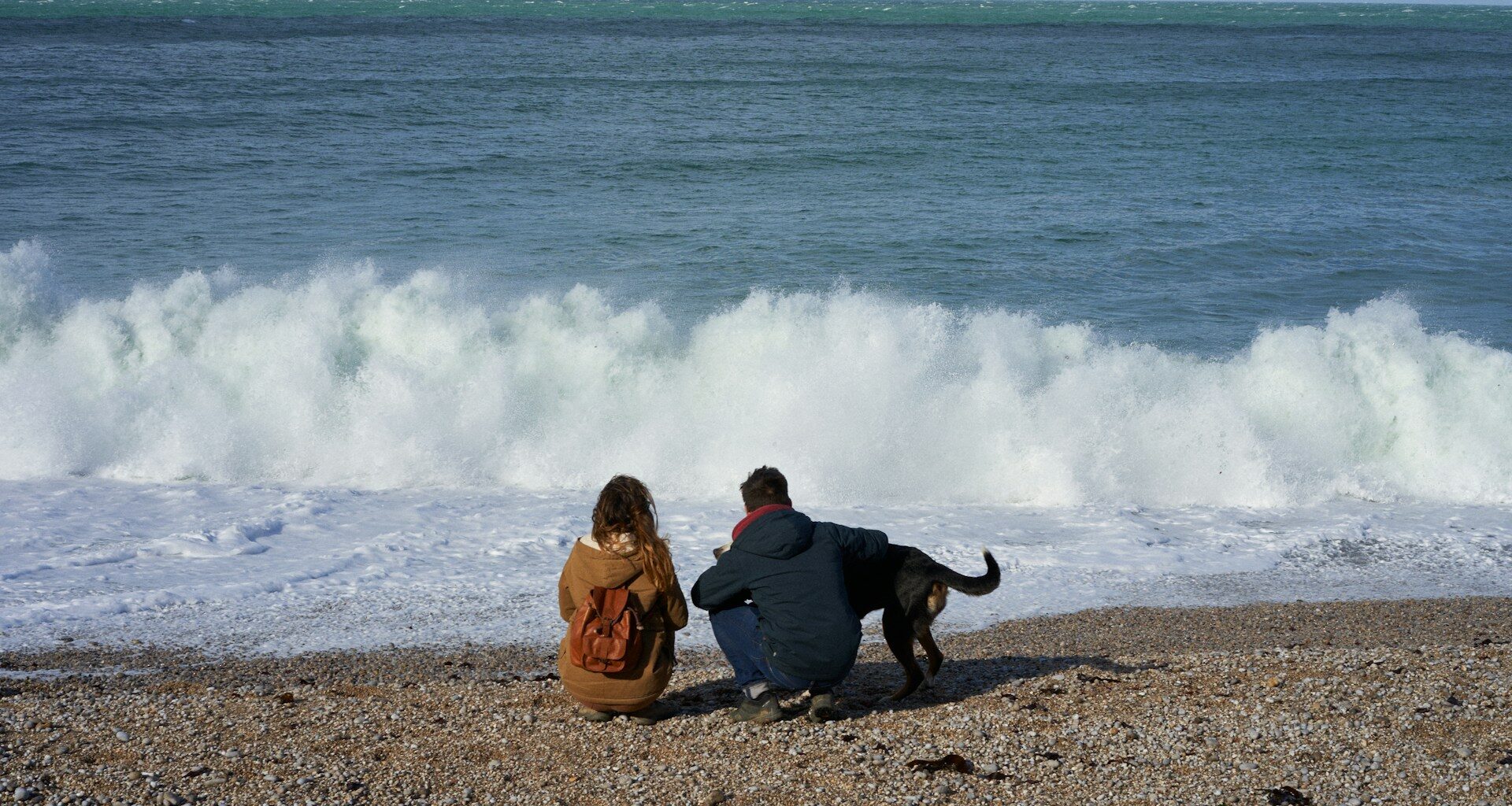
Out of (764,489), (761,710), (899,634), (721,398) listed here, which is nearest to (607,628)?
(761,710)

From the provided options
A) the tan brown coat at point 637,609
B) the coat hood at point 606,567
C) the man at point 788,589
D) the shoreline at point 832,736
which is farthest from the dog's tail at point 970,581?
the coat hood at point 606,567

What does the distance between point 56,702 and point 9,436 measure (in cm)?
732

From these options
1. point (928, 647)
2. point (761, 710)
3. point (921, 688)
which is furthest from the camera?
point (921, 688)

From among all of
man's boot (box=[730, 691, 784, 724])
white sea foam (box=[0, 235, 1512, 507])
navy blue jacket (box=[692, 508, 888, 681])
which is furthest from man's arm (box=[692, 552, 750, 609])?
white sea foam (box=[0, 235, 1512, 507])

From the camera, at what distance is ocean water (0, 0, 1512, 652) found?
8.60m

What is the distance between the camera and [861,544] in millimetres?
4840

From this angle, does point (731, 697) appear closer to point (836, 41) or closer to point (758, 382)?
point (758, 382)

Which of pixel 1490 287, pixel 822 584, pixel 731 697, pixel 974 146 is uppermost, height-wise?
pixel 974 146

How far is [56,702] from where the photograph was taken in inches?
195

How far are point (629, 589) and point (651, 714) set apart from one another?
563 millimetres

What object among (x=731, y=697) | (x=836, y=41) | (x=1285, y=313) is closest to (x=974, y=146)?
(x=1285, y=313)

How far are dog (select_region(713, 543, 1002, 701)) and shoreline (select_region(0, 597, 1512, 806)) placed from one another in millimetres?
369

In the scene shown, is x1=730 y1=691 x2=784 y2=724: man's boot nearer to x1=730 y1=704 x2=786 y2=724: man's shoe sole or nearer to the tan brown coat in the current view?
x1=730 y1=704 x2=786 y2=724: man's shoe sole

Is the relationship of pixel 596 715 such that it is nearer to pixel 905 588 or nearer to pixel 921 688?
pixel 905 588
